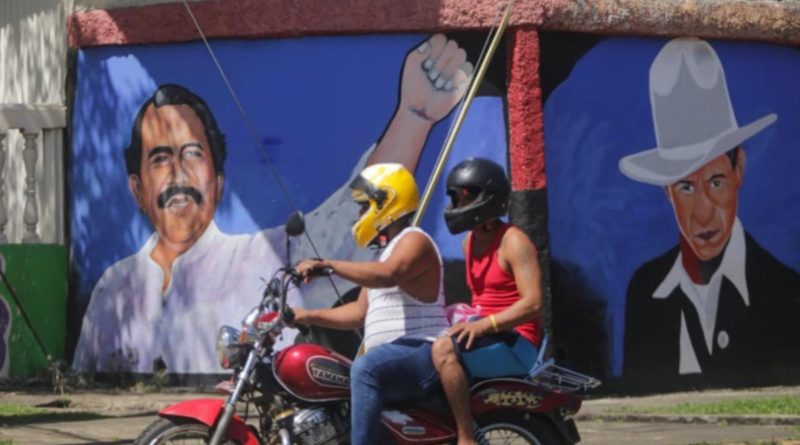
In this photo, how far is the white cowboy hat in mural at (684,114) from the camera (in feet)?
41.8

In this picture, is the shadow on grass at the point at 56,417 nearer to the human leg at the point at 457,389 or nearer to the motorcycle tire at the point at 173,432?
the motorcycle tire at the point at 173,432

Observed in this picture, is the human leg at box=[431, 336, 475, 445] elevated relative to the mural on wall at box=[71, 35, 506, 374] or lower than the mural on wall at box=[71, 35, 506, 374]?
lower

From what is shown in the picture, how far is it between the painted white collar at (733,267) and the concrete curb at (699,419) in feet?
6.05

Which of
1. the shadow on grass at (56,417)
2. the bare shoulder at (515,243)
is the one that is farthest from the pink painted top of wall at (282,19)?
the bare shoulder at (515,243)

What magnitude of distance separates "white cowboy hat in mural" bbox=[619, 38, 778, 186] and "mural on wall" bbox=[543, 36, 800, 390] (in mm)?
11

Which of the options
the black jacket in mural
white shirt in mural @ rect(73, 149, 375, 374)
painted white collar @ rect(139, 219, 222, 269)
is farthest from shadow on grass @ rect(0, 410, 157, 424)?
the black jacket in mural

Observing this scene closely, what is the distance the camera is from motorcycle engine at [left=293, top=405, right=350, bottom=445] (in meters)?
6.65

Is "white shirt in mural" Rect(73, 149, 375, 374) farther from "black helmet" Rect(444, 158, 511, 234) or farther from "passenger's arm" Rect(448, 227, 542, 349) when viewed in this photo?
"passenger's arm" Rect(448, 227, 542, 349)

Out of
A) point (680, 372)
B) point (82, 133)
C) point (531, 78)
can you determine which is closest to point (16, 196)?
point (82, 133)

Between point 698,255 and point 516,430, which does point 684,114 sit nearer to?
point 698,255

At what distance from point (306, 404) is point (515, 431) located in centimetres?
95

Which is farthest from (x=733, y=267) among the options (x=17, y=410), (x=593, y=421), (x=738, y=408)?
(x=17, y=410)

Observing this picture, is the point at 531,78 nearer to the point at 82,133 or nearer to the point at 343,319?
the point at 82,133

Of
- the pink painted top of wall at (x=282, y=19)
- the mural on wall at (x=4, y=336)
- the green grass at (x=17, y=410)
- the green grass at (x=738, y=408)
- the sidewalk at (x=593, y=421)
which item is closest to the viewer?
the sidewalk at (x=593, y=421)
